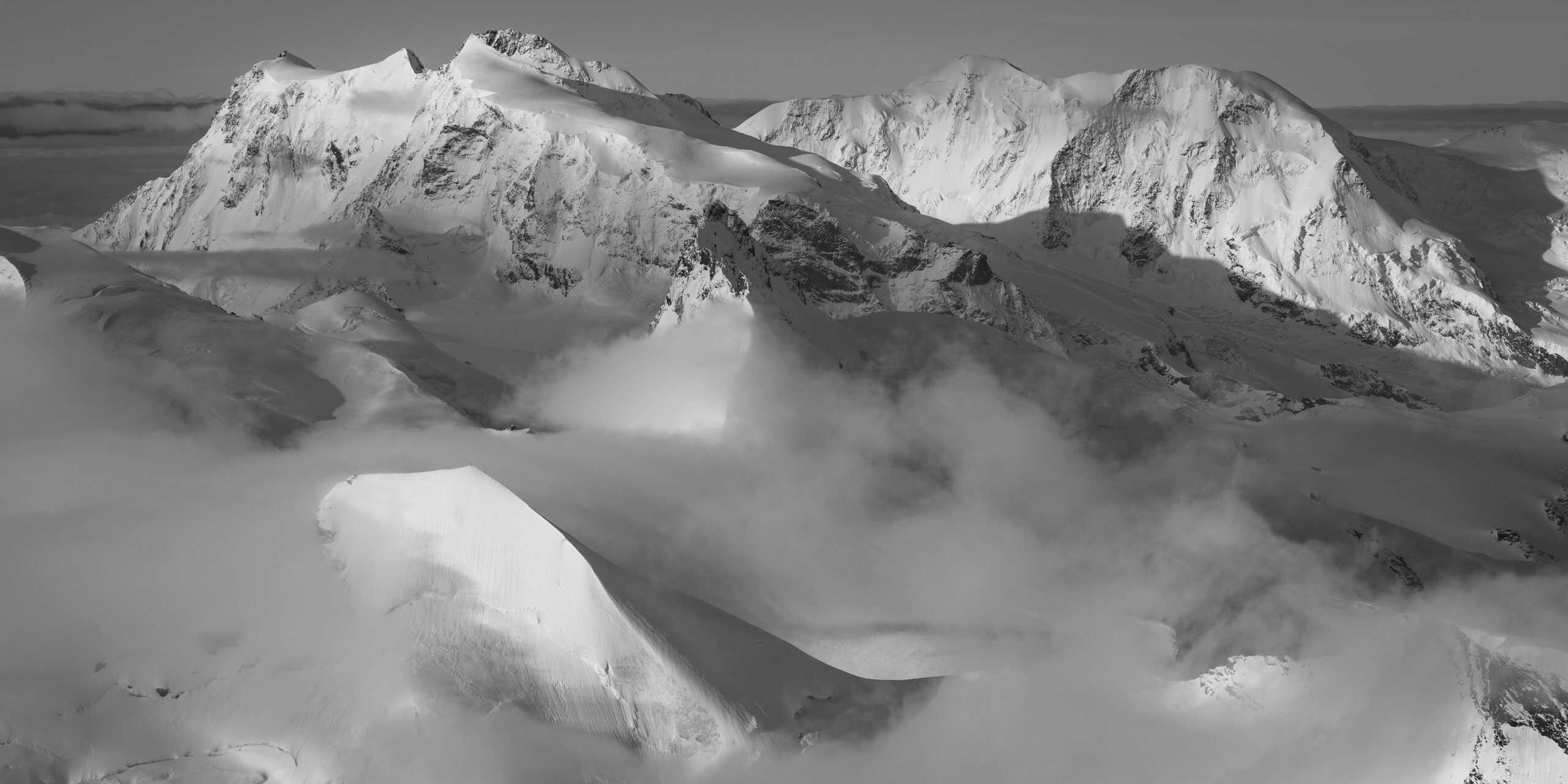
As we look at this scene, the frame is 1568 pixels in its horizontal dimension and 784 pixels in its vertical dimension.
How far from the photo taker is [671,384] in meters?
98.3

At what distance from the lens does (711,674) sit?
185ft

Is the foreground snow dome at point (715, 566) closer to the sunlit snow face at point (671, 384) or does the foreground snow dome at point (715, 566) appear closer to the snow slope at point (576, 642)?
the snow slope at point (576, 642)

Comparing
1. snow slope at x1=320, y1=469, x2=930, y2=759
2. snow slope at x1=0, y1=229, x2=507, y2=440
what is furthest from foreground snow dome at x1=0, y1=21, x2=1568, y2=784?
snow slope at x1=0, y1=229, x2=507, y2=440

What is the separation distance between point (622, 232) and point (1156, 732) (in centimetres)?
14439

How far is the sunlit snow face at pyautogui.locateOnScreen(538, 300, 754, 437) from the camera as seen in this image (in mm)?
91875

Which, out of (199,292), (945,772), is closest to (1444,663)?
(945,772)

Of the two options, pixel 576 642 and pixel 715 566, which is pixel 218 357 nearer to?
pixel 715 566

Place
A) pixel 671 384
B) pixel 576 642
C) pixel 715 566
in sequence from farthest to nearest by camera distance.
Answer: pixel 671 384 → pixel 715 566 → pixel 576 642

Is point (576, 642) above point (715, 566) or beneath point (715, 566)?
beneath

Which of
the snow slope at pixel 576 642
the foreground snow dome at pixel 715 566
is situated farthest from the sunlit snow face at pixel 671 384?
the snow slope at pixel 576 642

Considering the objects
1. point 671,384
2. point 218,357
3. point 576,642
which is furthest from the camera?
point 671,384

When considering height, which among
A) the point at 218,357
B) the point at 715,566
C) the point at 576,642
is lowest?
the point at 576,642

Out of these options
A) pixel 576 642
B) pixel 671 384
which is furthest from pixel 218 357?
pixel 576 642

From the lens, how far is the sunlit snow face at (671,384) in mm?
91875
